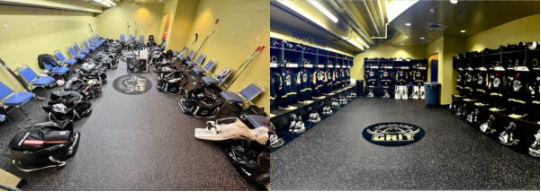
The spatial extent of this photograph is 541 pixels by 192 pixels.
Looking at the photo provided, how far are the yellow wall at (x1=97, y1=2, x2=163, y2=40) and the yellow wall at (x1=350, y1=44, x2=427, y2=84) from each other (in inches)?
410

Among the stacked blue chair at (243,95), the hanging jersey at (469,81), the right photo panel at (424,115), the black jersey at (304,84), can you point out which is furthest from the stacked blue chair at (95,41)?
the hanging jersey at (469,81)

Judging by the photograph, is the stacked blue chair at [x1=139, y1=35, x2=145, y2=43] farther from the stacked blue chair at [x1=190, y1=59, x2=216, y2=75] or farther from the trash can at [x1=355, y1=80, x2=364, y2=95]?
the trash can at [x1=355, y1=80, x2=364, y2=95]

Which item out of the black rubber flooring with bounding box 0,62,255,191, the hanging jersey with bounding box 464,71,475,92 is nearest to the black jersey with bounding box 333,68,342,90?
the hanging jersey with bounding box 464,71,475,92

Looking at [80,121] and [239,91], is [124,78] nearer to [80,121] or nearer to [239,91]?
[80,121]

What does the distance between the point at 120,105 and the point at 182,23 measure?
85cm

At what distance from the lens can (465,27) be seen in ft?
15.8

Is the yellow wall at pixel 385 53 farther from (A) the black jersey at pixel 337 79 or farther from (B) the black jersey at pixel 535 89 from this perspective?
(B) the black jersey at pixel 535 89

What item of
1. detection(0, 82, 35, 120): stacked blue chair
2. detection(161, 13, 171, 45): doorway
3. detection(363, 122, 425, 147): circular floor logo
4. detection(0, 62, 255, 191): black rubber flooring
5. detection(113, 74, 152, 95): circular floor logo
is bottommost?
detection(363, 122, 425, 147): circular floor logo

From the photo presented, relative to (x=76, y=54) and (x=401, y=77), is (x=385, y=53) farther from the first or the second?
(x=76, y=54)

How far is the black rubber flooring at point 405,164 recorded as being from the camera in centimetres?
234

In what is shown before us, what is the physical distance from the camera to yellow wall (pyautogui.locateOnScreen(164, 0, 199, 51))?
6.91 feet

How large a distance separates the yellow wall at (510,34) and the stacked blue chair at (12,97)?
5.95 m

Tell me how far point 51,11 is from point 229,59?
61.9 inches

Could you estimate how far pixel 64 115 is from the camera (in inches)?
72.5
